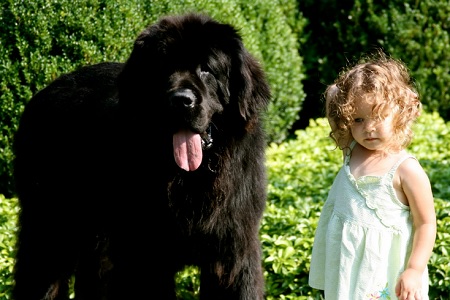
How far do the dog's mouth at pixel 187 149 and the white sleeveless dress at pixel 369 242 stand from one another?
0.68 metres

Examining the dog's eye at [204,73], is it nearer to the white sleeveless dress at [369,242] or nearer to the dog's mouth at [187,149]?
the dog's mouth at [187,149]

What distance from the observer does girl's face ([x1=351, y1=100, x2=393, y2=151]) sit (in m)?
3.40

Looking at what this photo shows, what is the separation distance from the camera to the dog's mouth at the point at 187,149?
11.9 ft

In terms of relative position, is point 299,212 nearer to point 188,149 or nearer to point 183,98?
point 188,149

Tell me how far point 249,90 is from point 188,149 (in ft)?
1.42

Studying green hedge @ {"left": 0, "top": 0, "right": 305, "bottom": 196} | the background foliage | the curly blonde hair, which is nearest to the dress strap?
the curly blonde hair

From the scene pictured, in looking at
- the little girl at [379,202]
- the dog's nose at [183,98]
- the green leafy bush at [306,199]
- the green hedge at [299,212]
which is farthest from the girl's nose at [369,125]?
the green leafy bush at [306,199]

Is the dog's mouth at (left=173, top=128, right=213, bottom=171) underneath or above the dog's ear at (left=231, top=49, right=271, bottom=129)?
underneath

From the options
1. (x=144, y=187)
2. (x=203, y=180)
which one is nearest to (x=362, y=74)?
(x=203, y=180)

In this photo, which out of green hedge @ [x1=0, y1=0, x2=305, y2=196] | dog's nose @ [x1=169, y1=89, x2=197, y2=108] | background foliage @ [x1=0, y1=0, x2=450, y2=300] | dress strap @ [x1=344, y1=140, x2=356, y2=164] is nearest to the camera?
dog's nose @ [x1=169, y1=89, x2=197, y2=108]

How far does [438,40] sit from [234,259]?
5.51 meters

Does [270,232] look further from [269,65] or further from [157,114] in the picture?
[269,65]

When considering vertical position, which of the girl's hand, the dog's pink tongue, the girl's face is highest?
the girl's face

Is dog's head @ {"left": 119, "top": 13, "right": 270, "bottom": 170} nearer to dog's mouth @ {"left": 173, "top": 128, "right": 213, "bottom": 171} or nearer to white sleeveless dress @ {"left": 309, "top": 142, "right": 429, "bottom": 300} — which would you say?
dog's mouth @ {"left": 173, "top": 128, "right": 213, "bottom": 171}
